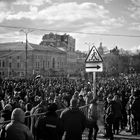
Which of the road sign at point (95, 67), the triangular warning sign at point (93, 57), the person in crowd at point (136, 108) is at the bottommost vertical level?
the person in crowd at point (136, 108)

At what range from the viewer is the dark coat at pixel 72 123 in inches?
247

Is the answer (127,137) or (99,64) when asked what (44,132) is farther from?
(127,137)

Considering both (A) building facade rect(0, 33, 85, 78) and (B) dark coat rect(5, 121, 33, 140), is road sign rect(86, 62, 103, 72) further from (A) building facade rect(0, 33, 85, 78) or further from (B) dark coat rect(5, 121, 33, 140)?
(A) building facade rect(0, 33, 85, 78)

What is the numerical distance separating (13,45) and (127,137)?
89.0 m

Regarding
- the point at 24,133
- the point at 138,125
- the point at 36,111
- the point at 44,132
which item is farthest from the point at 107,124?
the point at 24,133

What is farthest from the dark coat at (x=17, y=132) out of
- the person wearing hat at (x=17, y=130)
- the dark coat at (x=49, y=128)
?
the dark coat at (x=49, y=128)

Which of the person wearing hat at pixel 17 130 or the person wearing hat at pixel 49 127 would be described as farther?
the person wearing hat at pixel 49 127

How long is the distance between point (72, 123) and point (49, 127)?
740mm

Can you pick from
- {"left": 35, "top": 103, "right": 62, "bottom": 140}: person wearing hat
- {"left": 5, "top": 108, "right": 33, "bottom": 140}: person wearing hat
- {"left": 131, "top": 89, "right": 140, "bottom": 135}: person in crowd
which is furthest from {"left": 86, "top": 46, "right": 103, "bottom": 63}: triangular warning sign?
{"left": 5, "top": 108, "right": 33, "bottom": 140}: person wearing hat

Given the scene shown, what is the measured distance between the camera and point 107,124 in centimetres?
995

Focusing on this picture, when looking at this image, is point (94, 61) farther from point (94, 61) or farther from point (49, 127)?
point (49, 127)

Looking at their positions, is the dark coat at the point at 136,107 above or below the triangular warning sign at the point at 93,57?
below

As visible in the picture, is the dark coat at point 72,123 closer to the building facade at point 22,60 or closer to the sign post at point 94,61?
the sign post at point 94,61

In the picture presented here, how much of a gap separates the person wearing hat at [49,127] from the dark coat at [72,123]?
1.80 feet
